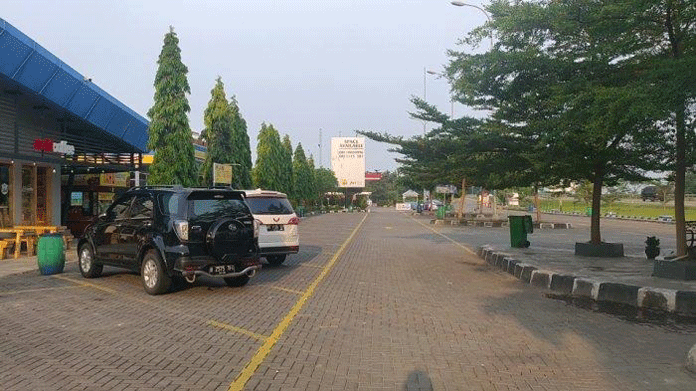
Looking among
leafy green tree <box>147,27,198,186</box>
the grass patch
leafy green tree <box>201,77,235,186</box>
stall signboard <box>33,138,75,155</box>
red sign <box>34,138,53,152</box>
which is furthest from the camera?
the grass patch

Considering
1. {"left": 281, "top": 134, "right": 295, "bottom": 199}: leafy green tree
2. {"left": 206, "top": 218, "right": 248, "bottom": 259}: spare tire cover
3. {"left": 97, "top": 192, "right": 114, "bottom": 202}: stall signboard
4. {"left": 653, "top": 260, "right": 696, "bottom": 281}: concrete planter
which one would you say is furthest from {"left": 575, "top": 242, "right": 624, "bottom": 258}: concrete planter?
{"left": 281, "top": 134, "right": 295, "bottom": 199}: leafy green tree

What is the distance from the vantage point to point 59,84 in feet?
57.3

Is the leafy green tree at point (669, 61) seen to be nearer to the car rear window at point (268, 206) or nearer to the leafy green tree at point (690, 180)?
the leafy green tree at point (690, 180)

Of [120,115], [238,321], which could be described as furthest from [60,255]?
[120,115]

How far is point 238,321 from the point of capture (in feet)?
26.2

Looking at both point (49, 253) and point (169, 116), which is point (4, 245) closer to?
point (49, 253)

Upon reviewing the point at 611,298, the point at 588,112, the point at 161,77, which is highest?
the point at 161,77

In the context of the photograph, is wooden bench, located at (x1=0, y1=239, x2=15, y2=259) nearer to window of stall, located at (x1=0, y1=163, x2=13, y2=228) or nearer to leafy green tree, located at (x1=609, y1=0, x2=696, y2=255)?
window of stall, located at (x1=0, y1=163, x2=13, y2=228)

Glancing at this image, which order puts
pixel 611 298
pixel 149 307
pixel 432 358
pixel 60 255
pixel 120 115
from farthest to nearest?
pixel 120 115
pixel 60 255
pixel 611 298
pixel 149 307
pixel 432 358

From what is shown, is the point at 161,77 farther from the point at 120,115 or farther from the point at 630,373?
the point at 630,373

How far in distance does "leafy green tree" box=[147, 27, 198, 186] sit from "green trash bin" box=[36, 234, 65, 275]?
8.57m

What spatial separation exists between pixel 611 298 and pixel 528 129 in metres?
5.43

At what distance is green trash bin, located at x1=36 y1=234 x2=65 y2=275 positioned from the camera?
496 inches

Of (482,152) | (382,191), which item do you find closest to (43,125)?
(482,152)
